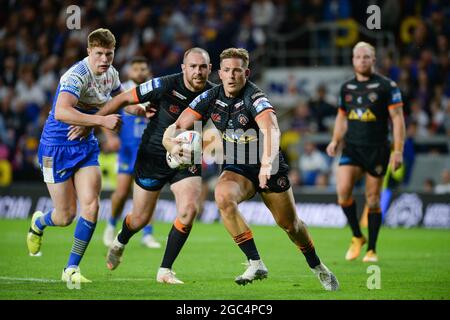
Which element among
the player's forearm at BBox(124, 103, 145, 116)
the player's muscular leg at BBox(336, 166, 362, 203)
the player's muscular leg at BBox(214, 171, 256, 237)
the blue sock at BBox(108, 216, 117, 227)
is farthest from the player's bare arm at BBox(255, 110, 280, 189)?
the blue sock at BBox(108, 216, 117, 227)

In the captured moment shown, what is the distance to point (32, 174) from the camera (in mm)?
21547

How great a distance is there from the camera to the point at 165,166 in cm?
934

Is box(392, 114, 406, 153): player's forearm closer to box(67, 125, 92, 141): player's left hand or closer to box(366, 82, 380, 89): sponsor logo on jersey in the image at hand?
box(366, 82, 380, 89): sponsor logo on jersey

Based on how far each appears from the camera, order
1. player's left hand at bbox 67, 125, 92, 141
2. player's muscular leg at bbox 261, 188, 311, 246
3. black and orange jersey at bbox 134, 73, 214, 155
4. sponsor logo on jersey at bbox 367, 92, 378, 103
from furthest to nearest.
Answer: sponsor logo on jersey at bbox 367, 92, 378, 103, black and orange jersey at bbox 134, 73, 214, 155, player's left hand at bbox 67, 125, 92, 141, player's muscular leg at bbox 261, 188, 311, 246

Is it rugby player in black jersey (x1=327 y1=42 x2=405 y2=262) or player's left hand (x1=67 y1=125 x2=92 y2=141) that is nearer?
player's left hand (x1=67 y1=125 x2=92 y2=141)

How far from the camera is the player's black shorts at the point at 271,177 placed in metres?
8.11

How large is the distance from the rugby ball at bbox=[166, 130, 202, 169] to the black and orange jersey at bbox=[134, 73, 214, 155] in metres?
0.52

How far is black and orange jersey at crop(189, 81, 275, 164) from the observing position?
8273 mm

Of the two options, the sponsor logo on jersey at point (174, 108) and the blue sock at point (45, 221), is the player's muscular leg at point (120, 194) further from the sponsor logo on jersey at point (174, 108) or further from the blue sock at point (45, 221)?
the sponsor logo on jersey at point (174, 108)

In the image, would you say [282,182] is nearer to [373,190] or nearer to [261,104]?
[261,104]

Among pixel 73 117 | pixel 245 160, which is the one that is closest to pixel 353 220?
pixel 245 160

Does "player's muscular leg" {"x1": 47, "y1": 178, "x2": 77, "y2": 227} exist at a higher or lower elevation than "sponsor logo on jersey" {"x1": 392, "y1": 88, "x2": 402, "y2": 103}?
lower

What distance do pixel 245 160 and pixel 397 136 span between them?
3614 mm
